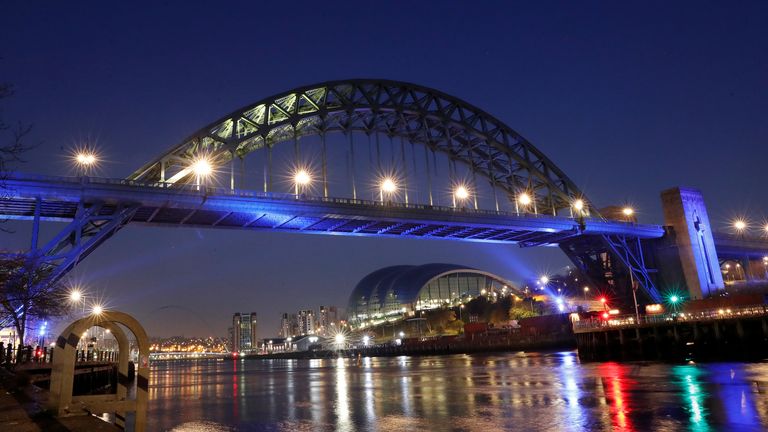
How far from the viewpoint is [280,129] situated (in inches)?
2206

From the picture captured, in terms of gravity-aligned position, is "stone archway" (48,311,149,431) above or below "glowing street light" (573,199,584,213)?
below

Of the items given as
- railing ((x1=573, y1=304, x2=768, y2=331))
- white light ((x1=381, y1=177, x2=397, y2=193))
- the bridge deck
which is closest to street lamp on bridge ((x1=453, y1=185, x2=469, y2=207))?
the bridge deck

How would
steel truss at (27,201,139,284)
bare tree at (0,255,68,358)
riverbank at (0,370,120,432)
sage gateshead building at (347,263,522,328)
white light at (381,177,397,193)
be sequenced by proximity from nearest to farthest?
riverbank at (0,370,120,432) → bare tree at (0,255,68,358) → steel truss at (27,201,139,284) → white light at (381,177,397,193) → sage gateshead building at (347,263,522,328)

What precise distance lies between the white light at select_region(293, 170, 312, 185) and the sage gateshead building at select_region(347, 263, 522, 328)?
107 m

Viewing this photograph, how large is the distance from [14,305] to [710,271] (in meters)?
69.9

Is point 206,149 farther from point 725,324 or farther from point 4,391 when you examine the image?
point 725,324

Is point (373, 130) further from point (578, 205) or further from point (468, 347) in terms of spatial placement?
point (468, 347)

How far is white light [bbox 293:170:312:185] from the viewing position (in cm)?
5381

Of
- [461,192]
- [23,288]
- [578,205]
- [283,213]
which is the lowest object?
[23,288]

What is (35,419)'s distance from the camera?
10.2 meters

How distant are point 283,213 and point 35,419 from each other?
125 ft

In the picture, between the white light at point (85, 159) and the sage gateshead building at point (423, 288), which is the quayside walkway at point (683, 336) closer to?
→ the white light at point (85, 159)

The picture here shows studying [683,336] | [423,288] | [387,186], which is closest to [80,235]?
[387,186]

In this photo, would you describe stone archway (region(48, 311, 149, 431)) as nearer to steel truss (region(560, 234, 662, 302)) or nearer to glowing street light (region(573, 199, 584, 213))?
glowing street light (region(573, 199, 584, 213))
